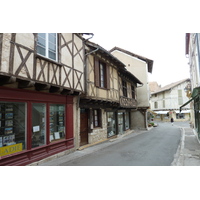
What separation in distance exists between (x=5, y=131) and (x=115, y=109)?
8249 mm

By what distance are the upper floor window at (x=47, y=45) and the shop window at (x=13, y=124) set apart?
2.03 m

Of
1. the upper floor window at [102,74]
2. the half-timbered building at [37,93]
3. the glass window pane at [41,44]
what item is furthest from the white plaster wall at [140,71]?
the glass window pane at [41,44]

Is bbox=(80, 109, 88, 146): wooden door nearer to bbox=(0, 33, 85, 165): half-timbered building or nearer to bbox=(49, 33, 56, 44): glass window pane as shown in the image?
bbox=(0, 33, 85, 165): half-timbered building

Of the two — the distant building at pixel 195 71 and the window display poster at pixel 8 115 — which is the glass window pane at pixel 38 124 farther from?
the distant building at pixel 195 71

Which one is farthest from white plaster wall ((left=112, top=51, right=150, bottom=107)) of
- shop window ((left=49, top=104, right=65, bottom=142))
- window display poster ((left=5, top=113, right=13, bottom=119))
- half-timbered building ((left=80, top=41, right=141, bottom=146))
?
window display poster ((left=5, top=113, right=13, bottom=119))

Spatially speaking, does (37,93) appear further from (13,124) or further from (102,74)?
(102,74)

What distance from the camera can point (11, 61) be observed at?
411 cm

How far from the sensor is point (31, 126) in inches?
199

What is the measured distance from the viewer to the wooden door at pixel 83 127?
8008 mm

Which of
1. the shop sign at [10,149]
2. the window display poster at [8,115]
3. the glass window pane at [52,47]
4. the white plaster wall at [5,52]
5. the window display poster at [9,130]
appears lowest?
the shop sign at [10,149]

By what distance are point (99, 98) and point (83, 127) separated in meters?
1.86

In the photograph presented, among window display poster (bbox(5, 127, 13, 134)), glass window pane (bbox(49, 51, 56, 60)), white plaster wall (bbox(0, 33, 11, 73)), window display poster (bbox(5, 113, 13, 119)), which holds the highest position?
glass window pane (bbox(49, 51, 56, 60))

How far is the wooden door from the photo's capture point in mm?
8008

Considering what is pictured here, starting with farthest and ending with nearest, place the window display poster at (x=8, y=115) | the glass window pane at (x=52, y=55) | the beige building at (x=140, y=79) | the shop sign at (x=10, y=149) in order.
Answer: the beige building at (x=140, y=79)
the glass window pane at (x=52, y=55)
the window display poster at (x=8, y=115)
the shop sign at (x=10, y=149)
